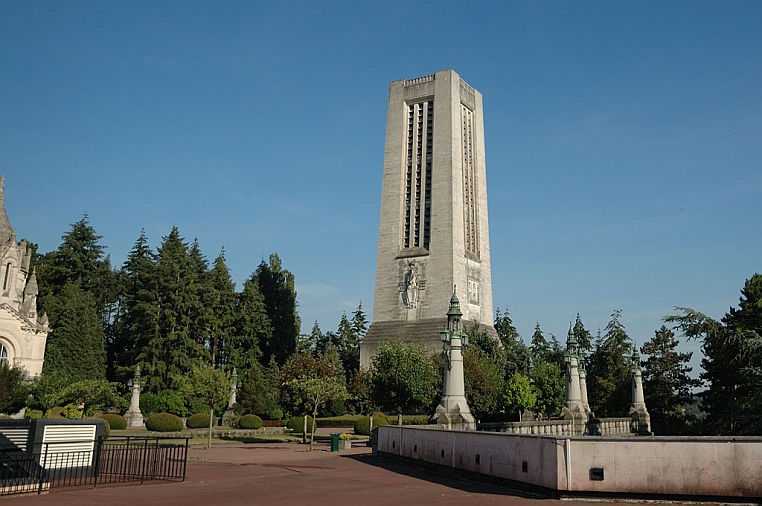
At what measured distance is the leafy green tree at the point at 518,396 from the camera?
4469 centimetres

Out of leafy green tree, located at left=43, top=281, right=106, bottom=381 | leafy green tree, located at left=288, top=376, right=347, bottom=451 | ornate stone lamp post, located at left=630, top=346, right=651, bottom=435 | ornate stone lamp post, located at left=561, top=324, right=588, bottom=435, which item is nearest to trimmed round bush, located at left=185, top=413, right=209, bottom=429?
leafy green tree, located at left=43, top=281, right=106, bottom=381

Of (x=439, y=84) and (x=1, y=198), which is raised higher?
(x=439, y=84)

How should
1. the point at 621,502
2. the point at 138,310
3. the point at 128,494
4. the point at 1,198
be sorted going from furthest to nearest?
the point at 138,310
the point at 1,198
the point at 128,494
the point at 621,502

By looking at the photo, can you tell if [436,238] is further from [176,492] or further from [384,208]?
[176,492]

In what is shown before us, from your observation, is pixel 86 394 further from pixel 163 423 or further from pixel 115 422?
pixel 163 423

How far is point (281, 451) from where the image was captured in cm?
2905

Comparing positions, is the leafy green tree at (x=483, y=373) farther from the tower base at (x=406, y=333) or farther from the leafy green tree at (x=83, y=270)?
the leafy green tree at (x=83, y=270)

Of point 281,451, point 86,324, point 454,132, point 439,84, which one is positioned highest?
point 439,84

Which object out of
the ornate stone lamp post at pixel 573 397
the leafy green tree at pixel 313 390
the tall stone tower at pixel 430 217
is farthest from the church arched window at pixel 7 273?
the ornate stone lamp post at pixel 573 397

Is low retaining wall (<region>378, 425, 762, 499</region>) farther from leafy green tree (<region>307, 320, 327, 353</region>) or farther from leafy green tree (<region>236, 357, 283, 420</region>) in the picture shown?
leafy green tree (<region>307, 320, 327, 353</region>)

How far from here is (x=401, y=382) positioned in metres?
34.8

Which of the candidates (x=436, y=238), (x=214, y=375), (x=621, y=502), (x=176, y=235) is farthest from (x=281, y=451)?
(x=176, y=235)

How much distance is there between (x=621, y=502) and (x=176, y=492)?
8842 millimetres

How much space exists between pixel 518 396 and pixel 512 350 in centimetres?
2015
